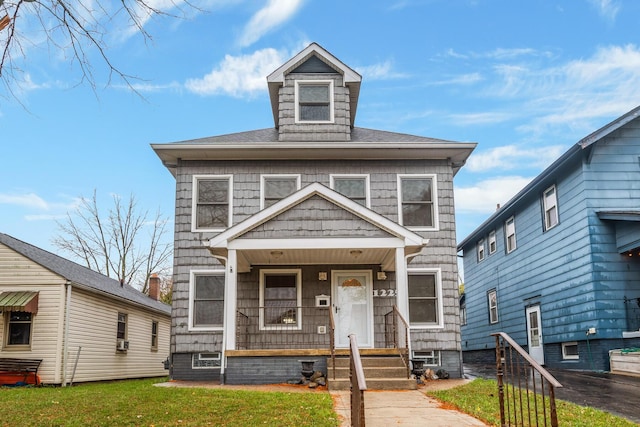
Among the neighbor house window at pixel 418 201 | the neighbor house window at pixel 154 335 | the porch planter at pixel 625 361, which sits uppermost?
the neighbor house window at pixel 418 201

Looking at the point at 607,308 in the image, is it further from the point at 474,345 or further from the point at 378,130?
the point at 474,345

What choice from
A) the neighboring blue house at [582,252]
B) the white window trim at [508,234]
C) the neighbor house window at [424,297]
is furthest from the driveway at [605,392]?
the white window trim at [508,234]

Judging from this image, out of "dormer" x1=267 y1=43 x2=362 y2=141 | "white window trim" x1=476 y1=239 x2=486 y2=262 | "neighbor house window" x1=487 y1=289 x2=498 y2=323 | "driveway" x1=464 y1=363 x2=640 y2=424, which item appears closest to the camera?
"driveway" x1=464 y1=363 x2=640 y2=424

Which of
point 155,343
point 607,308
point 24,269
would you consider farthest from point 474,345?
point 24,269

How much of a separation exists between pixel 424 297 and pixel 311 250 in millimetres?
3215

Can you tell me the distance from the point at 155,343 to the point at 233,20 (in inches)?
625

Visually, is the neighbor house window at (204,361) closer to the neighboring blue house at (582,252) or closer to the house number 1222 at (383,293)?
the house number 1222 at (383,293)

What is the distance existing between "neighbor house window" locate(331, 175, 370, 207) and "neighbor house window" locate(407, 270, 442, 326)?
2166 mm

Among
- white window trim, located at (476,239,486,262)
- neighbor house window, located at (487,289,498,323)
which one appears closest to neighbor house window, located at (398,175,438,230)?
neighbor house window, located at (487,289,498,323)

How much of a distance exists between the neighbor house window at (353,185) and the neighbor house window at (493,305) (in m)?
9.24

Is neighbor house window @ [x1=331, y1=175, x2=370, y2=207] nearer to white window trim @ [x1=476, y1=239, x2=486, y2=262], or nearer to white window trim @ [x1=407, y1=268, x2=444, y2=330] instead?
white window trim @ [x1=407, y1=268, x2=444, y2=330]

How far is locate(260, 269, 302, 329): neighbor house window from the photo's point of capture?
1360 centimetres

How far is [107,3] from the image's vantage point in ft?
17.1

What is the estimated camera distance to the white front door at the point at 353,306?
13625mm
